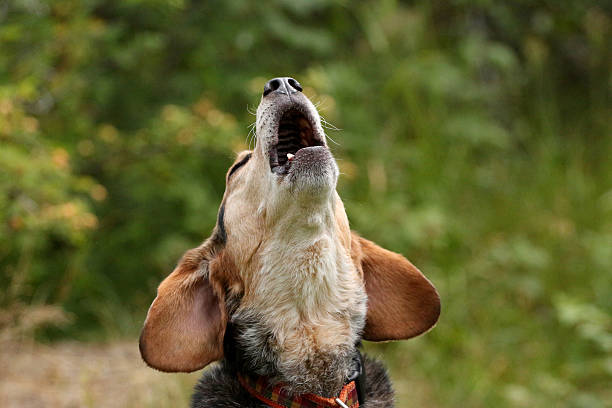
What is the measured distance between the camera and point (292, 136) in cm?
312

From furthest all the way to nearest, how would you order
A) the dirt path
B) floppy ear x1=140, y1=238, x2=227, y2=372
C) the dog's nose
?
the dirt path, the dog's nose, floppy ear x1=140, y1=238, x2=227, y2=372

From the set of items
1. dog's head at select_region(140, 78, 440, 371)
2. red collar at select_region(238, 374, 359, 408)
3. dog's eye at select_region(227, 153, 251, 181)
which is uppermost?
dog's eye at select_region(227, 153, 251, 181)

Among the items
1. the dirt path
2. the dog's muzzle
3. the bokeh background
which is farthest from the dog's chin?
the dirt path

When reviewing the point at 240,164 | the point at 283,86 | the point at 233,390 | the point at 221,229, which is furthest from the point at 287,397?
the point at 283,86

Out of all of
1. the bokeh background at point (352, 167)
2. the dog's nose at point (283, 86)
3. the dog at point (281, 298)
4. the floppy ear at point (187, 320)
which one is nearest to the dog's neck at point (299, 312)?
the dog at point (281, 298)

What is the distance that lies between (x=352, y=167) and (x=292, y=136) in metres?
2.82

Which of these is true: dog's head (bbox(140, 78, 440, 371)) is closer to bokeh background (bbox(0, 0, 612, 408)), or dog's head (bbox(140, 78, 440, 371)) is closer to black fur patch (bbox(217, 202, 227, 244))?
black fur patch (bbox(217, 202, 227, 244))

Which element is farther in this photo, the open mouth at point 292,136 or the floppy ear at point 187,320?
the open mouth at point 292,136

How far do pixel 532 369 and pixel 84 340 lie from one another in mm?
4198

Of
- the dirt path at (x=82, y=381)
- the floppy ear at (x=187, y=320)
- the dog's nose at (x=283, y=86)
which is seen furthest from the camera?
the dirt path at (x=82, y=381)

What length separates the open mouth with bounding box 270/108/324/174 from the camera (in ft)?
9.74

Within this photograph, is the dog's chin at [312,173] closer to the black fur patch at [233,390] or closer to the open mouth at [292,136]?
the open mouth at [292,136]

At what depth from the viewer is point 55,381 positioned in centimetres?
529

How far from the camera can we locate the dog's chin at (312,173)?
2.72 m
